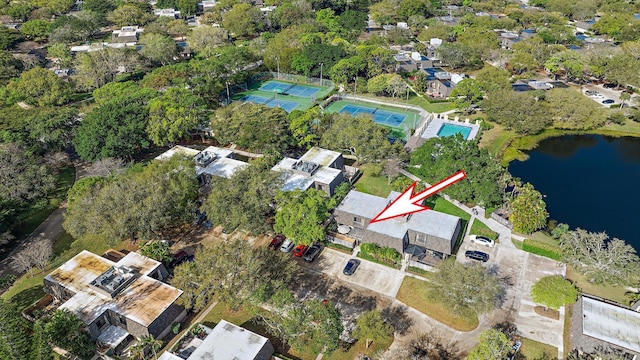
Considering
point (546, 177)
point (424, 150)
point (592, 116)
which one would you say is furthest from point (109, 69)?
point (592, 116)

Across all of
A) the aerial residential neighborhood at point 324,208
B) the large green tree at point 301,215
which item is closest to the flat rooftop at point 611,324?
the aerial residential neighborhood at point 324,208

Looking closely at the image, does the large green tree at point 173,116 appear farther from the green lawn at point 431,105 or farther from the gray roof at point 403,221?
the green lawn at point 431,105

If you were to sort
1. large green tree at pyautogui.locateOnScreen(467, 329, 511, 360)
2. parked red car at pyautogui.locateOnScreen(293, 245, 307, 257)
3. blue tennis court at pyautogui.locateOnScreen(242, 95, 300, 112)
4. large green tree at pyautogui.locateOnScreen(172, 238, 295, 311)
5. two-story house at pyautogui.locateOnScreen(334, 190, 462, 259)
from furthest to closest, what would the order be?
blue tennis court at pyautogui.locateOnScreen(242, 95, 300, 112) → parked red car at pyautogui.locateOnScreen(293, 245, 307, 257) → two-story house at pyautogui.locateOnScreen(334, 190, 462, 259) → large green tree at pyautogui.locateOnScreen(172, 238, 295, 311) → large green tree at pyautogui.locateOnScreen(467, 329, 511, 360)

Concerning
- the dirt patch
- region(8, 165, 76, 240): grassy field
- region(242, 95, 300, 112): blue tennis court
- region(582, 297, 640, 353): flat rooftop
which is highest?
region(582, 297, 640, 353): flat rooftop

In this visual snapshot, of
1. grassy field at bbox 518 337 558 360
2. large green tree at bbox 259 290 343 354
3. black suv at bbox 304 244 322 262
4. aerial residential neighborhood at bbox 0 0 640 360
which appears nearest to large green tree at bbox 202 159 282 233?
aerial residential neighborhood at bbox 0 0 640 360

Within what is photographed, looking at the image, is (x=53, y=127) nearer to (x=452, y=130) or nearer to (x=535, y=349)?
(x=452, y=130)

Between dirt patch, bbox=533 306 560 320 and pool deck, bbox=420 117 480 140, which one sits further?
pool deck, bbox=420 117 480 140

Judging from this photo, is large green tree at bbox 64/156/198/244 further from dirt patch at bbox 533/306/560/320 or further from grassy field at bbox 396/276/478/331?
dirt patch at bbox 533/306/560/320

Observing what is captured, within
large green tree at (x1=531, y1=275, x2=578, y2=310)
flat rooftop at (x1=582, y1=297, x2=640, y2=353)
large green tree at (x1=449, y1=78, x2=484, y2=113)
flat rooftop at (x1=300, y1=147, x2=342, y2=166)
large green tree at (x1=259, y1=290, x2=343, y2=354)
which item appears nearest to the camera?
large green tree at (x1=259, y1=290, x2=343, y2=354)
